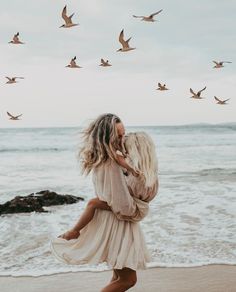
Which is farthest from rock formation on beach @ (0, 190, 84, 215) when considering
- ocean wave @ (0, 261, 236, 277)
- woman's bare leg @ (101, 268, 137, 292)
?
woman's bare leg @ (101, 268, 137, 292)

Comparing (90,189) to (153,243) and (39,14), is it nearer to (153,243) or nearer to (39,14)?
(153,243)

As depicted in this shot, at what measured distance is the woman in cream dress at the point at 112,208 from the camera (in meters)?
2.42

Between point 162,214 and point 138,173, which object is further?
point 162,214

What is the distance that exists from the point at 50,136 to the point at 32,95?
10.5 metres

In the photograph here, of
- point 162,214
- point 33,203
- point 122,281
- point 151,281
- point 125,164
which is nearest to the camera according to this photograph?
point 125,164

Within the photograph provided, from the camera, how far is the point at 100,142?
2453 mm

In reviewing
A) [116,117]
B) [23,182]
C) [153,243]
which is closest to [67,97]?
[23,182]

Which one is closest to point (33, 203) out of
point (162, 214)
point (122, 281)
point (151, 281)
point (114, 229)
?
point (162, 214)

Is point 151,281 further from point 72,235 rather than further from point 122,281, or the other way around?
point 72,235

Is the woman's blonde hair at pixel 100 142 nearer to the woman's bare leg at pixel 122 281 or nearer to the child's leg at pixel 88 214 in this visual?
the child's leg at pixel 88 214

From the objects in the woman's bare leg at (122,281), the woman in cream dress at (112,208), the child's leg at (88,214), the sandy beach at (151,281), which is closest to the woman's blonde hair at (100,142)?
the woman in cream dress at (112,208)

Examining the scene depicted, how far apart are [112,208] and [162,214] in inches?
157

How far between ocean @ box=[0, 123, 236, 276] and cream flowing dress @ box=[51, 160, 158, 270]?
25 cm

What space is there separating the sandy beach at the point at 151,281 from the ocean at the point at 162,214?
14 centimetres
